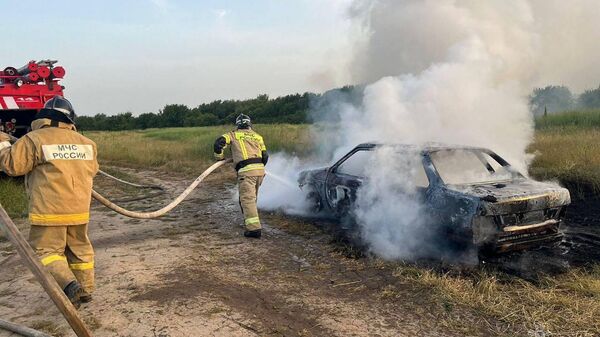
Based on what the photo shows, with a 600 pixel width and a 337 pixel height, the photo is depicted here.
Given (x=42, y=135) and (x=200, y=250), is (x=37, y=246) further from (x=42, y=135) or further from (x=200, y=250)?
(x=200, y=250)

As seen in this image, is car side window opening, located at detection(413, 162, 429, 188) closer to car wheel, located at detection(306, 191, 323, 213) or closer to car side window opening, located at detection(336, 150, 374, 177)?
car side window opening, located at detection(336, 150, 374, 177)

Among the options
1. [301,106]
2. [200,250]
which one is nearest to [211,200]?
[200,250]

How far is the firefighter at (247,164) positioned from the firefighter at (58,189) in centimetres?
251

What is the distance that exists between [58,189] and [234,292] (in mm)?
1690

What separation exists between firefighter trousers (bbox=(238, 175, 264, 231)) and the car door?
1.03 meters

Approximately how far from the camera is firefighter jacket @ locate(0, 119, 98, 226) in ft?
11.5

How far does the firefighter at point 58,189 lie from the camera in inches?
138

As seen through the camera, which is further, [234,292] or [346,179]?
[346,179]

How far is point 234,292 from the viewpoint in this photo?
4129 millimetres

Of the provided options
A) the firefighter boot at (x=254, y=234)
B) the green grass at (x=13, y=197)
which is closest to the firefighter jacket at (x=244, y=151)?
the firefighter boot at (x=254, y=234)

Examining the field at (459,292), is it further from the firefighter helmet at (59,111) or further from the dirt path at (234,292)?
the firefighter helmet at (59,111)

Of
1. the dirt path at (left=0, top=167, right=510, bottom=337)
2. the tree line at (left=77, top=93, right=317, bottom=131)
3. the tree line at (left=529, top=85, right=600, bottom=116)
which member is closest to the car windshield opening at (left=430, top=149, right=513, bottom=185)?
the dirt path at (left=0, top=167, right=510, bottom=337)

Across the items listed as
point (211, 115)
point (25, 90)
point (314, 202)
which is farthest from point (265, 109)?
point (314, 202)

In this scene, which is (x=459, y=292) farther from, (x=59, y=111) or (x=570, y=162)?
(x=570, y=162)
